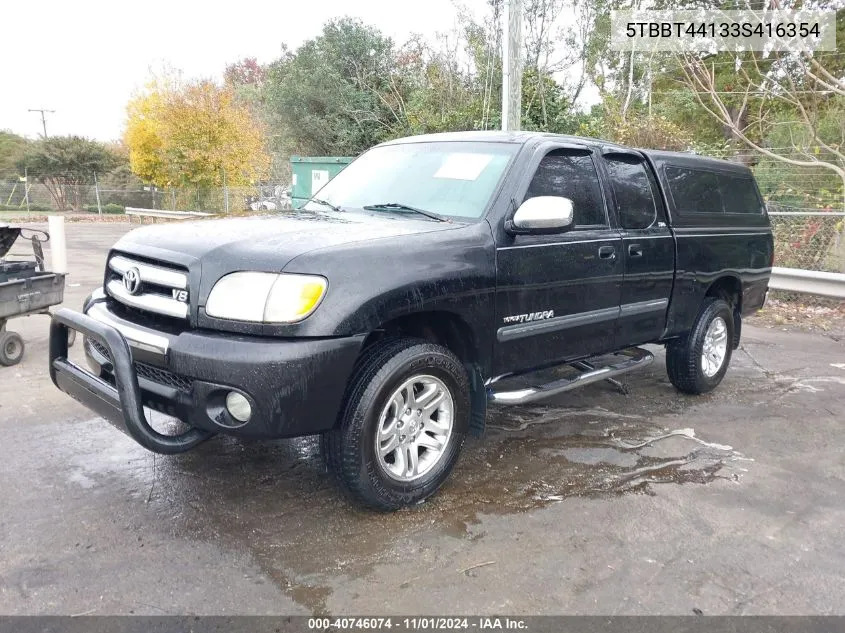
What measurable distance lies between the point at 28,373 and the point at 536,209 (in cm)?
444

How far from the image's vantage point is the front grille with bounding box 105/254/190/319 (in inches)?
124

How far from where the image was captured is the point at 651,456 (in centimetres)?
433

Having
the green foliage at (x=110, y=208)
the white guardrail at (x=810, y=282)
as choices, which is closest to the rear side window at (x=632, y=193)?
the white guardrail at (x=810, y=282)

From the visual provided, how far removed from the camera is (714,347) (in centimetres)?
578

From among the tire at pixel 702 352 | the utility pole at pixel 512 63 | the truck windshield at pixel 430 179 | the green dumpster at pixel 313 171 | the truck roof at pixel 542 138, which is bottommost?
the tire at pixel 702 352

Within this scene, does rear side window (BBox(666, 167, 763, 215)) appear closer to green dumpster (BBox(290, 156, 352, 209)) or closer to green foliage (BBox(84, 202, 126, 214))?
green dumpster (BBox(290, 156, 352, 209))

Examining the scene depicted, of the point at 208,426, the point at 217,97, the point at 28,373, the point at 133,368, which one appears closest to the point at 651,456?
the point at 208,426

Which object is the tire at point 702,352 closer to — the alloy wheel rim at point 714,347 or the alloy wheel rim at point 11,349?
the alloy wheel rim at point 714,347

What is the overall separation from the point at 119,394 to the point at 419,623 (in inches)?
61.9

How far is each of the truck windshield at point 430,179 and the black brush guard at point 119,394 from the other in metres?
1.69

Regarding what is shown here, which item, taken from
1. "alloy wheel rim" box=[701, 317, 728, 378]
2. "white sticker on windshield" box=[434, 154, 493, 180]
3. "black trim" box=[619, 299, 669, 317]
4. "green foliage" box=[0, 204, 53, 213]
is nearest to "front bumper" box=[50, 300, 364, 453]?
"white sticker on windshield" box=[434, 154, 493, 180]

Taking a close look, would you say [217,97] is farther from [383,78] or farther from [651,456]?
[651,456]

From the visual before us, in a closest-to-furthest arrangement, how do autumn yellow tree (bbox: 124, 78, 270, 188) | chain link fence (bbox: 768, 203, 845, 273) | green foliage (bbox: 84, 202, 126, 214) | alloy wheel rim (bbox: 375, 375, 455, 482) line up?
alloy wheel rim (bbox: 375, 375, 455, 482), chain link fence (bbox: 768, 203, 845, 273), autumn yellow tree (bbox: 124, 78, 270, 188), green foliage (bbox: 84, 202, 126, 214)

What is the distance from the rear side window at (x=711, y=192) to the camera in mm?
5238
